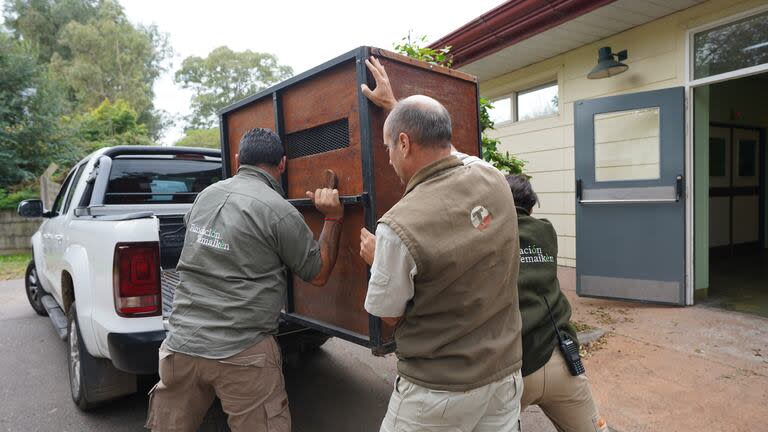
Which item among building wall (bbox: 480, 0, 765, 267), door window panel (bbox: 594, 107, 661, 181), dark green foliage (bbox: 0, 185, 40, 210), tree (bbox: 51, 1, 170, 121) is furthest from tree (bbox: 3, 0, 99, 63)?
door window panel (bbox: 594, 107, 661, 181)

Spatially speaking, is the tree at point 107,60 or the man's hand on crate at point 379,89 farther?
the tree at point 107,60

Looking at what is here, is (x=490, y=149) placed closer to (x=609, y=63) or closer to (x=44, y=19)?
(x=609, y=63)

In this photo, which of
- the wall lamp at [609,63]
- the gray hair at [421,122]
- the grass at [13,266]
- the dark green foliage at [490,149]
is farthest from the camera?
the grass at [13,266]

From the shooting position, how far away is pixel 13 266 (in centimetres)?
1036

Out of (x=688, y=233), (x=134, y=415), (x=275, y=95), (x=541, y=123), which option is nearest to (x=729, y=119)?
(x=541, y=123)

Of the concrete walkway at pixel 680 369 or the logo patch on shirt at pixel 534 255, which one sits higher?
the logo patch on shirt at pixel 534 255

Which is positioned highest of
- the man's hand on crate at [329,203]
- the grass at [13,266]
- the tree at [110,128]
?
the tree at [110,128]

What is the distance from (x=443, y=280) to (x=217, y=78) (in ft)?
134

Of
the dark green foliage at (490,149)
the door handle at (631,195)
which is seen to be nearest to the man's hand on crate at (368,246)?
the dark green foliage at (490,149)

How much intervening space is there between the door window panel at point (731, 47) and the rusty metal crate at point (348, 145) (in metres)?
3.86

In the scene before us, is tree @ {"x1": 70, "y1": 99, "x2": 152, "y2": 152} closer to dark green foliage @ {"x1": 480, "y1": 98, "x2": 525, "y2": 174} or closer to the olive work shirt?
dark green foliage @ {"x1": 480, "y1": 98, "x2": 525, "y2": 174}

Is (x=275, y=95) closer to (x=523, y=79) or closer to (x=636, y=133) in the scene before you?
(x=636, y=133)

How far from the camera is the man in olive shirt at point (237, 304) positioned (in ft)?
6.40

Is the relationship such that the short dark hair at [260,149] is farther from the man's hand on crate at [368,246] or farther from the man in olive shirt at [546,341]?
the man in olive shirt at [546,341]
